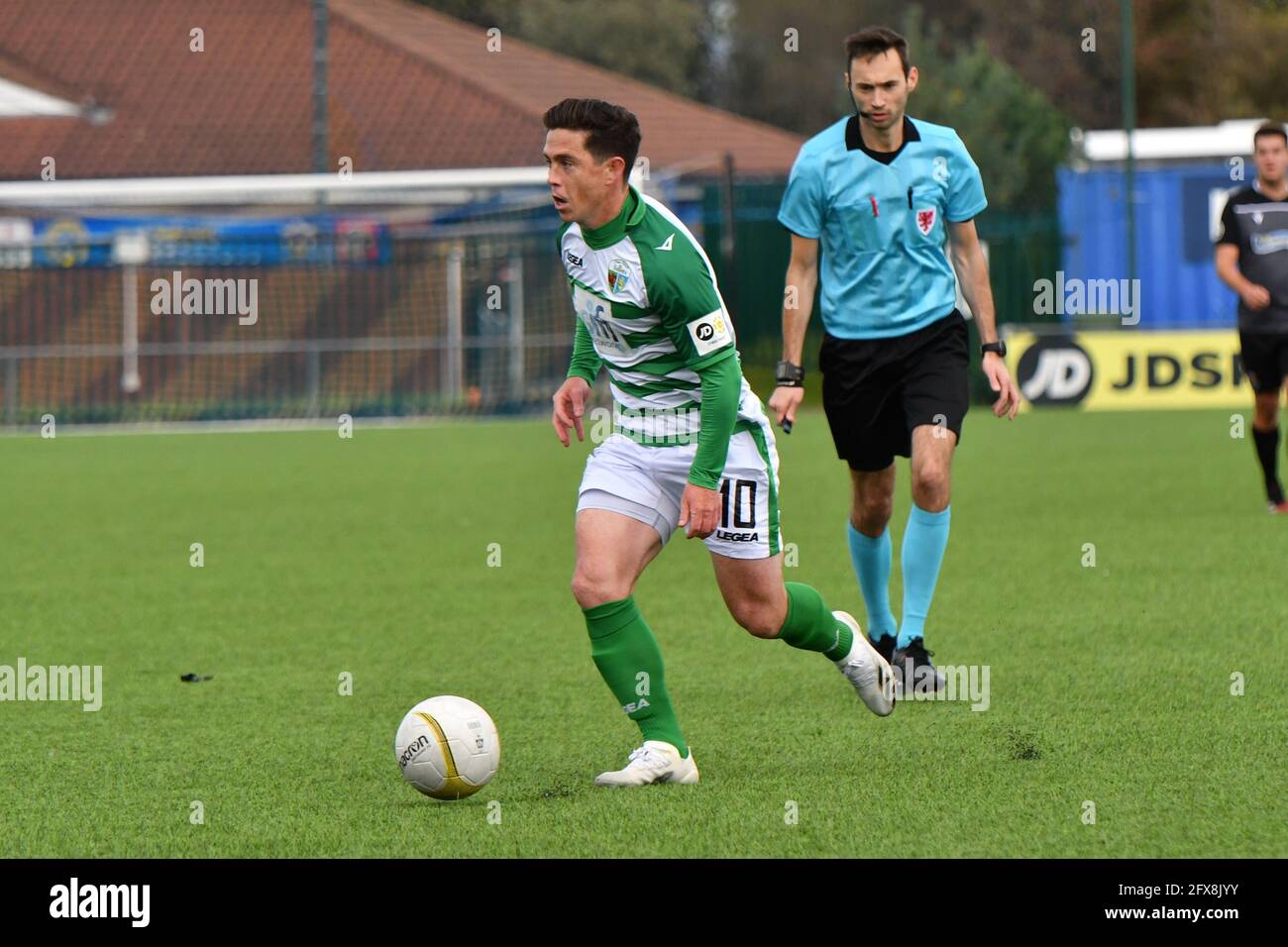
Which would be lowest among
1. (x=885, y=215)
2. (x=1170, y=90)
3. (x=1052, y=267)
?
(x=885, y=215)

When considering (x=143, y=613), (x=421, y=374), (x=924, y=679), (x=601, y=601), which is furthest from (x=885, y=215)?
(x=421, y=374)

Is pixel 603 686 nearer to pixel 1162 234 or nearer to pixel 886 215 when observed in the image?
pixel 886 215

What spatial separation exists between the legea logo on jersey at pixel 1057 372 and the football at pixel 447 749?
20.2m

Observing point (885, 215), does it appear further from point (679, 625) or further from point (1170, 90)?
point (1170, 90)

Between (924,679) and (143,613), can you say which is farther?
(143,613)

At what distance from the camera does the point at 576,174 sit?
5.77m

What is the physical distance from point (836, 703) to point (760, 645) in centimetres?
142

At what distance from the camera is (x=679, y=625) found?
30.9ft

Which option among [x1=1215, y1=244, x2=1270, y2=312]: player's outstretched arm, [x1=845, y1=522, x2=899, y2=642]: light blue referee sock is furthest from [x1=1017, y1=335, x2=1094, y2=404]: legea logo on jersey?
[x1=845, y1=522, x2=899, y2=642]: light blue referee sock

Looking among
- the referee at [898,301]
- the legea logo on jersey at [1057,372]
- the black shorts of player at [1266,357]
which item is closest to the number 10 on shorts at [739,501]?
the referee at [898,301]

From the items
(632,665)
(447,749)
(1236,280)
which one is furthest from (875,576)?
(1236,280)

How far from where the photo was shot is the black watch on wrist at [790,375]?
7.68m

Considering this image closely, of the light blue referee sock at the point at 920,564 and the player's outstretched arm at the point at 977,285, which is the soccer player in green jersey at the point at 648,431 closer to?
the light blue referee sock at the point at 920,564

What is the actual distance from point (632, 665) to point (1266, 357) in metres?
8.00
